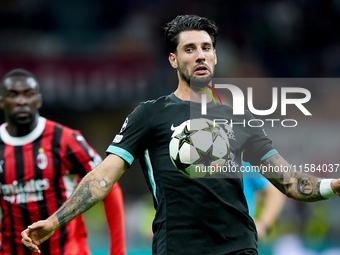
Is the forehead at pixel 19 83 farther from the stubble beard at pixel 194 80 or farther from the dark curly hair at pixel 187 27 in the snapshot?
the stubble beard at pixel 194 80

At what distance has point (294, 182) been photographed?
3.56 metres

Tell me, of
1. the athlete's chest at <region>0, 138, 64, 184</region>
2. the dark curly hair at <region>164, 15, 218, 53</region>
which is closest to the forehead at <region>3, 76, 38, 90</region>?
the athlete's chest at <region>0, 138, 64, 184</region>

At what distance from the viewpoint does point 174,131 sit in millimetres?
3465

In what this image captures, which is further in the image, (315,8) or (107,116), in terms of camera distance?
(315,8)

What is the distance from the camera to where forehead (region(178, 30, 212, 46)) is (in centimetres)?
365

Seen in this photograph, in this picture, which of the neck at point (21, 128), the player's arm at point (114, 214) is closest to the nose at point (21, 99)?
the neck at point (21, 128)

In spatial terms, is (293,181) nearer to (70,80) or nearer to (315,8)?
(70,80)

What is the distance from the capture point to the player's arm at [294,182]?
348 centimetres

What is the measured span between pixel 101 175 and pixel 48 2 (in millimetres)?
8666

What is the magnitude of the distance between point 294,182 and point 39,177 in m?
2.01

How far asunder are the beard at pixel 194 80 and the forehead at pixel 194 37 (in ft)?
0.52

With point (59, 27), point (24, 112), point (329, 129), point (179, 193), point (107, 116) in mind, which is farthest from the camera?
point (59, 27)

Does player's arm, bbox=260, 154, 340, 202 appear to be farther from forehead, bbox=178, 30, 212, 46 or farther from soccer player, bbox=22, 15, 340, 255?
forehead, bbox=178, 30, 212, 46

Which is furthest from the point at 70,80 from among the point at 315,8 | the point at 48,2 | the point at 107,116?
the point at 315,8
